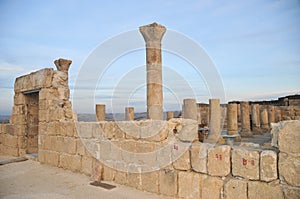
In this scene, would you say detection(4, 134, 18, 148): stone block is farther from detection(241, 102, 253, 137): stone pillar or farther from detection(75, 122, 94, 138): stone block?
detection(241, 102, 253, 137): stone pillar

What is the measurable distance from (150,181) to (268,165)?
230 cm

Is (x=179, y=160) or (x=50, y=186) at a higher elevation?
(x=179, y=160)

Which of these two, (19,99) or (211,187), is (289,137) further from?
(19,99)

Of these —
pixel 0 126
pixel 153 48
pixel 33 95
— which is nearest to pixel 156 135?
pixel 153 48

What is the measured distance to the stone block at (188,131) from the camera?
4.71 m

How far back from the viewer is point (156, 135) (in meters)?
4.85

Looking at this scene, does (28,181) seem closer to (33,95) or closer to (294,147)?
(33,95)

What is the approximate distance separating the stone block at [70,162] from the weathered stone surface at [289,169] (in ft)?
16.2

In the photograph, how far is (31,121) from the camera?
9.76 meters

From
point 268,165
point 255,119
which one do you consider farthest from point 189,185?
point 255,119

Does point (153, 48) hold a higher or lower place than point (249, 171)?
higher

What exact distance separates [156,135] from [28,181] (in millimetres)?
3600

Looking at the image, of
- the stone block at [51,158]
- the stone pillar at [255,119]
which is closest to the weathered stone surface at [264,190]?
the stone block at [51,158]

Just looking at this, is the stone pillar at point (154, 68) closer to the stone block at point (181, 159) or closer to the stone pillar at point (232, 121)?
the stone pillar at point (232, 121)
